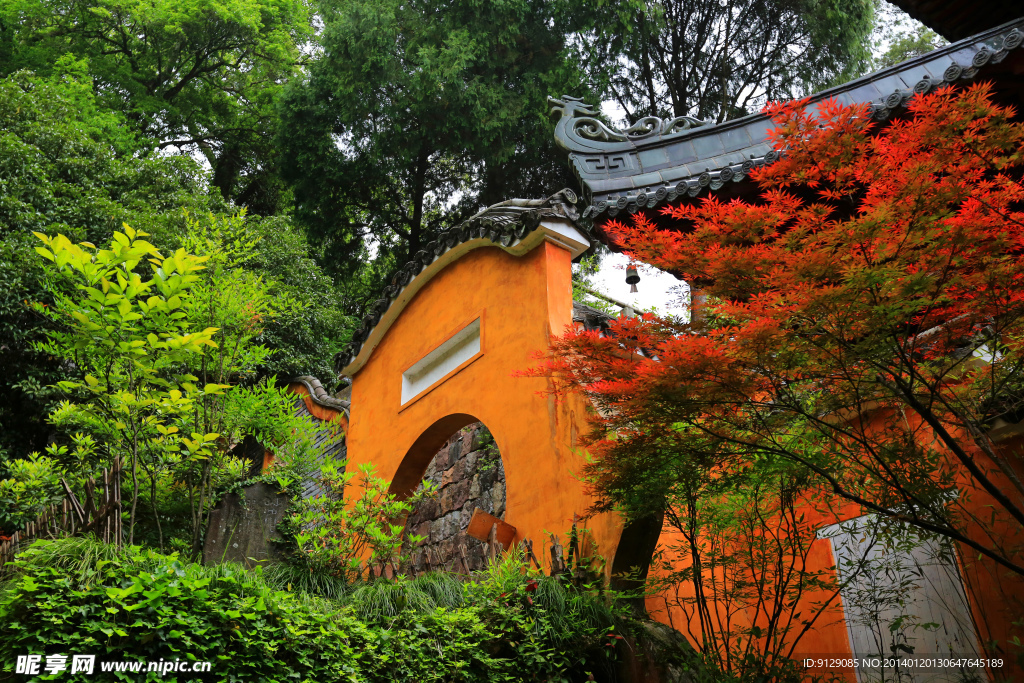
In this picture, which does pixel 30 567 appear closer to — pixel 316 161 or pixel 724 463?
pixel 724 463

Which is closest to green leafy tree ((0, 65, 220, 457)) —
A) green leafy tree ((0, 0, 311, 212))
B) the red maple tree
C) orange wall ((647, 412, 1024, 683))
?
green leafy tree ((0, 0, 311, 212))

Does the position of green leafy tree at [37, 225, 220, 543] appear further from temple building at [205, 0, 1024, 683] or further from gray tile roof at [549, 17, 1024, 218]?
gray tile roof at [549, 17, 1024, 218]

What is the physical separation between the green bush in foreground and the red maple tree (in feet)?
3.02

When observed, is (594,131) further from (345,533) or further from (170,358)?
(170,358)

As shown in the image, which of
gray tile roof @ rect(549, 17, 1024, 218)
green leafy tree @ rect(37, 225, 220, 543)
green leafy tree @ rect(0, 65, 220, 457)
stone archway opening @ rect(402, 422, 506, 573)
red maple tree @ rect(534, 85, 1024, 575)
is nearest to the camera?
red maple tree @ rect(534, 85, 1024, 575)

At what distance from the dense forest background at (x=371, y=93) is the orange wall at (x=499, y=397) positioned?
15.5 ft

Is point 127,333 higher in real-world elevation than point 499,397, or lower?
lower

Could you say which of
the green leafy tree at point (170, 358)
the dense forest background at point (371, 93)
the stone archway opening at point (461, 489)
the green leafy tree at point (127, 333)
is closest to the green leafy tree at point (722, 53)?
the dense forest background at point (371, 93)

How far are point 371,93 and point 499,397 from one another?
984 cm

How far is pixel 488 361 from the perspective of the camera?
604 centimetres

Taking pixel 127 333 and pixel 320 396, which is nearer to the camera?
pixel 127 333

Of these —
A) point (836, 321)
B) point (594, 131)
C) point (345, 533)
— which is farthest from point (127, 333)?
point (594, 131)

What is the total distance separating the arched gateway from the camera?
5.18m

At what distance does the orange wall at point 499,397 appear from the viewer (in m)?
5.11
